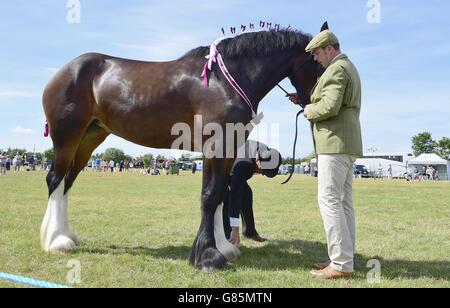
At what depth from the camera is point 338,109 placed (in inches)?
131

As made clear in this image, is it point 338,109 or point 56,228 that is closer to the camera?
point 338,109

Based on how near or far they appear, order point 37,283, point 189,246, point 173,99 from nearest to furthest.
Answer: point 37,283 → point 173,99 → point 189,246

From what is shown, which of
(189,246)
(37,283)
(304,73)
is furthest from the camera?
(189,246)

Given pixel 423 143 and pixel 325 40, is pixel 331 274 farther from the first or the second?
pixel 423 143

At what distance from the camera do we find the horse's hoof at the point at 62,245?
4324 mm

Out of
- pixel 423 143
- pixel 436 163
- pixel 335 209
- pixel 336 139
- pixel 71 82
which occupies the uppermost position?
pixel 423 143

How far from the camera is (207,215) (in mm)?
3861

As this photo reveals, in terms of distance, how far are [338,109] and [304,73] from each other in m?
0.96

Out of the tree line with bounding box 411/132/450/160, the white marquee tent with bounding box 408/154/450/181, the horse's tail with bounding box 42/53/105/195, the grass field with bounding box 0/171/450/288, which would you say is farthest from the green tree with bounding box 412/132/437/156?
the horse's tail with bounding box 42/53/105/195

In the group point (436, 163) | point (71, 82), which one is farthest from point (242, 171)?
point (436, 163)

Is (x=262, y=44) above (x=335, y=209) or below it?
above
